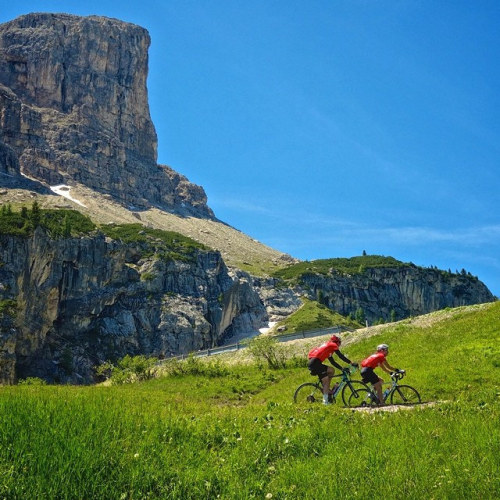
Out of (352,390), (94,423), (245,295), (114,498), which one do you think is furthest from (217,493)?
(245,295)

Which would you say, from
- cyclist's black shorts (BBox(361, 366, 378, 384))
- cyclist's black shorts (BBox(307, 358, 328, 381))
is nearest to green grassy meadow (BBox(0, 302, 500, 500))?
cyclist's black shorts (BBox(307, 358, 328, 381))

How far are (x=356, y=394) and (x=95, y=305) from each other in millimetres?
128562

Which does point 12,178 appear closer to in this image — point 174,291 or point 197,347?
point 174,291

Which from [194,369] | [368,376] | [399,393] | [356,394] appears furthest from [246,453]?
[194,369]

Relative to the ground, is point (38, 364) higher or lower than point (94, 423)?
lower

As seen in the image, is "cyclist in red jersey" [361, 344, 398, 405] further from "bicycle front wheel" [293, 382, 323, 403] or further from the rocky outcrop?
the rocky outcrop

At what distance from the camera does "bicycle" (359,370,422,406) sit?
16.7m

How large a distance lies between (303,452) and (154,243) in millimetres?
163641

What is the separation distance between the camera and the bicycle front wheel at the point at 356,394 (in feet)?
55.6

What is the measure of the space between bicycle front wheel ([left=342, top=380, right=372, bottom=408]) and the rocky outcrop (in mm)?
93418

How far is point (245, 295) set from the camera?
191500 millimetres

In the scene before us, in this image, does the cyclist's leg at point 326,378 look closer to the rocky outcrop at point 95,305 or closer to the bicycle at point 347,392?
the bicycle at point 347,392

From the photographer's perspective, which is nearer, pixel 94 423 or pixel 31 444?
pixel 31 444

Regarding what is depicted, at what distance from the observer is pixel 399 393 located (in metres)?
17.5
